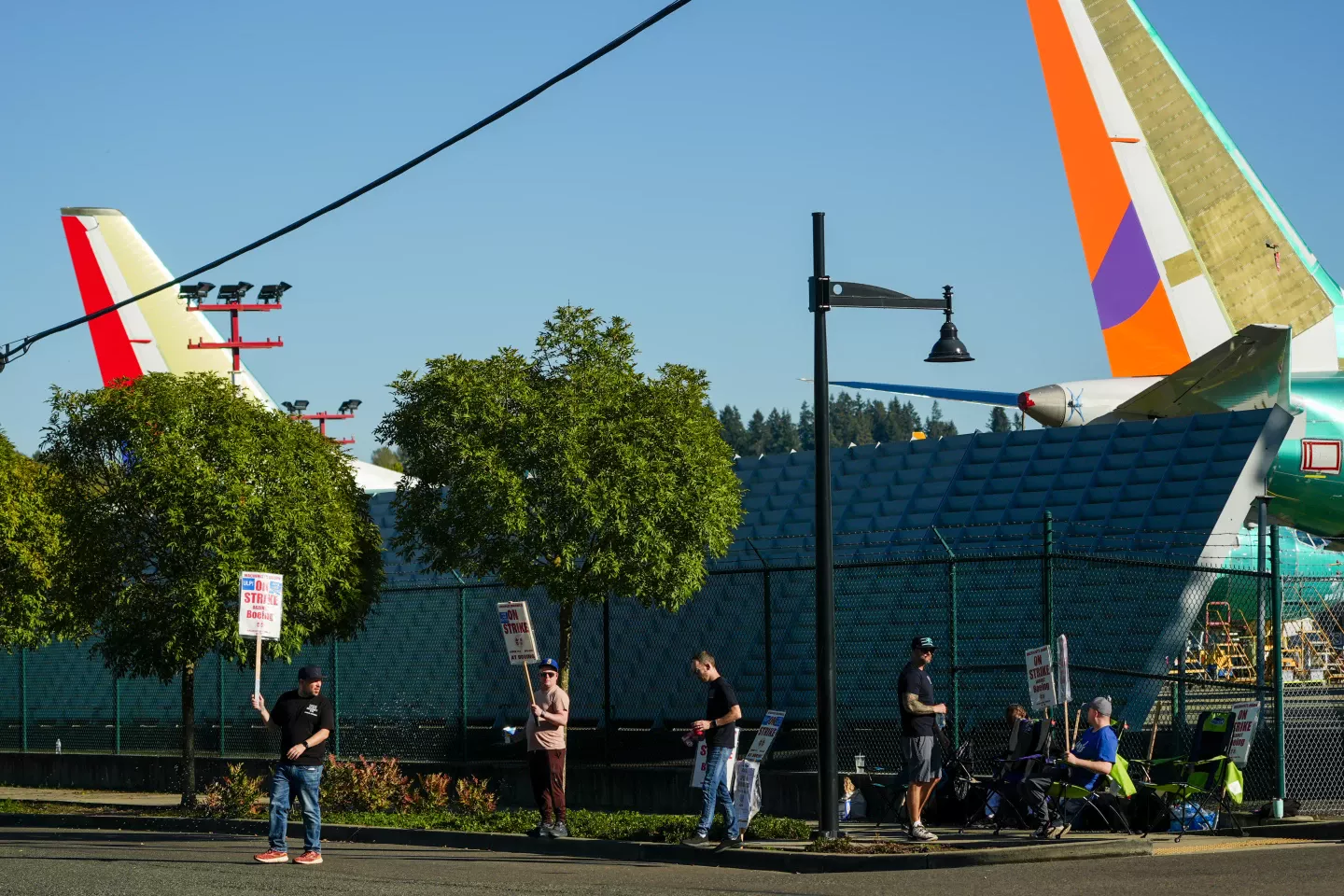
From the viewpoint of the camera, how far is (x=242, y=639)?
19906 millimetres

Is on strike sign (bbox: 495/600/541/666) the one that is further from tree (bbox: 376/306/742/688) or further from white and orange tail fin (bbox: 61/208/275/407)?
white and orange tail fin (bbox: 61/208/275/407)

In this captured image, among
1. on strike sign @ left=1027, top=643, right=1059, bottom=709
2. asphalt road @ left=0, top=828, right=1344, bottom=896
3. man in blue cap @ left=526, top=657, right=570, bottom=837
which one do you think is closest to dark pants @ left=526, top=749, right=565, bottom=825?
man in blue cap @ left=526, top=657, right=570, bottom=837

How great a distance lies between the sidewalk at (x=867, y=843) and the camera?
531 inches

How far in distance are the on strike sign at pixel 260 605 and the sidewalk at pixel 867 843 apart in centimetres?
216

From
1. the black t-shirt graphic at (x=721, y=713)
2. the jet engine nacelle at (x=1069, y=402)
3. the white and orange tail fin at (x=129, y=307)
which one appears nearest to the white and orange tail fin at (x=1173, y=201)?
the jet engine nacelle at (x=1069, y=402)

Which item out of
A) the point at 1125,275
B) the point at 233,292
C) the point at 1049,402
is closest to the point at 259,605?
the point at 1049,402

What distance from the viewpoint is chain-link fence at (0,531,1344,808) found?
20.8m

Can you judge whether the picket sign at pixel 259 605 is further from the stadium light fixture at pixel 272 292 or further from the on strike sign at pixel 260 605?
the stadium light fixture at pixel 272 292

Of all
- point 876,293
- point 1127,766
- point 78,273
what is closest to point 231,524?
point 876,293

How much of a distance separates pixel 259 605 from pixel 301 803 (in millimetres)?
2645

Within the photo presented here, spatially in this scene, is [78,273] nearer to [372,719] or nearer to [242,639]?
[372,719]

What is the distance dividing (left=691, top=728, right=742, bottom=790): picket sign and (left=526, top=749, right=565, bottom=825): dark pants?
49.3 inches

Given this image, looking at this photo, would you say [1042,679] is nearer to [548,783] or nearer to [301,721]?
[548,783]

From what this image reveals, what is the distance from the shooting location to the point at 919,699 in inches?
579
